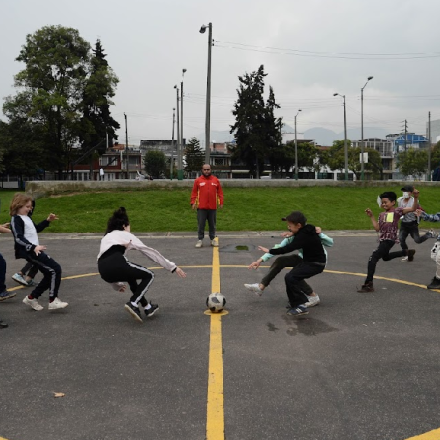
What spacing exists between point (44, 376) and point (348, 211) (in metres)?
16.3

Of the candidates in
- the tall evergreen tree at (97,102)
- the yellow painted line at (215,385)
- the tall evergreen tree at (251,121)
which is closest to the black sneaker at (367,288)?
the yellow painted line at (215,385)

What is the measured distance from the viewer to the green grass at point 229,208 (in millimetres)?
15781

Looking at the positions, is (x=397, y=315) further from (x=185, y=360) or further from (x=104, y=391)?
(x=104, y=391)

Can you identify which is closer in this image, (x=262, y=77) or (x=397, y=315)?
(x=397, y=315)

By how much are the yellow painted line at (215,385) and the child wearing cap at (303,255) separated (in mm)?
1039

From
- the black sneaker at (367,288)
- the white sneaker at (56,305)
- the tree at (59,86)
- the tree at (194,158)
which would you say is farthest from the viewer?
the tree at (194,158)

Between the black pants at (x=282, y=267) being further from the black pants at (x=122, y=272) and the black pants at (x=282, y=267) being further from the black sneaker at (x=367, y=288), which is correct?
the black pants at (x=122, y=272)

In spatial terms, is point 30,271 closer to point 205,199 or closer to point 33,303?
point 33,303

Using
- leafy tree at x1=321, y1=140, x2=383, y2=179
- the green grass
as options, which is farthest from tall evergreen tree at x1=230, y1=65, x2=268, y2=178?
the green grass

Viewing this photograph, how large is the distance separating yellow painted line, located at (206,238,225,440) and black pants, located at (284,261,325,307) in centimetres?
101

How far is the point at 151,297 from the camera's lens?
6.67m

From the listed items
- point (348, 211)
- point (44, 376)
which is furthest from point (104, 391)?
point (348, 211)

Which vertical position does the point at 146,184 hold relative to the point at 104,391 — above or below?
above

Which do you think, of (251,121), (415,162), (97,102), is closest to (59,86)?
(97,102)
